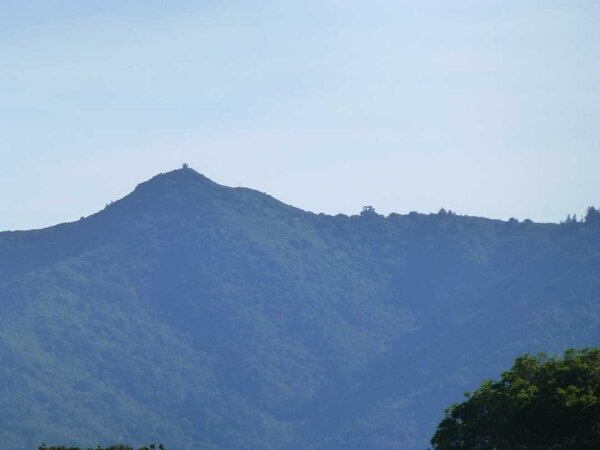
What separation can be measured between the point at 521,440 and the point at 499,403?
2110 mm

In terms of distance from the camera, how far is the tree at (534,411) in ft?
224

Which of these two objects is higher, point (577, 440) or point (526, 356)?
point (526, 356)

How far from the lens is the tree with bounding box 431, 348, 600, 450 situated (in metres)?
68.2

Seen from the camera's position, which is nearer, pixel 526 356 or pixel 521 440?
pixel 521 440

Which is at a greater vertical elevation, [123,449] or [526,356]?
[526,356]

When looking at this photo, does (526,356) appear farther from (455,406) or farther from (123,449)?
(123,449)

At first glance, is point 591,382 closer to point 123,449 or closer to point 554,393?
point 554,393

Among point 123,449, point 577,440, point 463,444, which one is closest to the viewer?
point 577,440

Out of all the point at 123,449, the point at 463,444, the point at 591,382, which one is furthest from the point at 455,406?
the point at 123,449

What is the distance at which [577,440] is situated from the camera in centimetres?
→ 6781

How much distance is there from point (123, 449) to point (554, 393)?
2175 cm

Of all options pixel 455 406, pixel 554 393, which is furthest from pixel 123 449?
pixel 554 393

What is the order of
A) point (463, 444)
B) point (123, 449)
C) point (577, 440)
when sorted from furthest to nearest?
point (123, 449), point (463, 444), point (577, 440)

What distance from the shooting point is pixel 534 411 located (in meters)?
70.2
